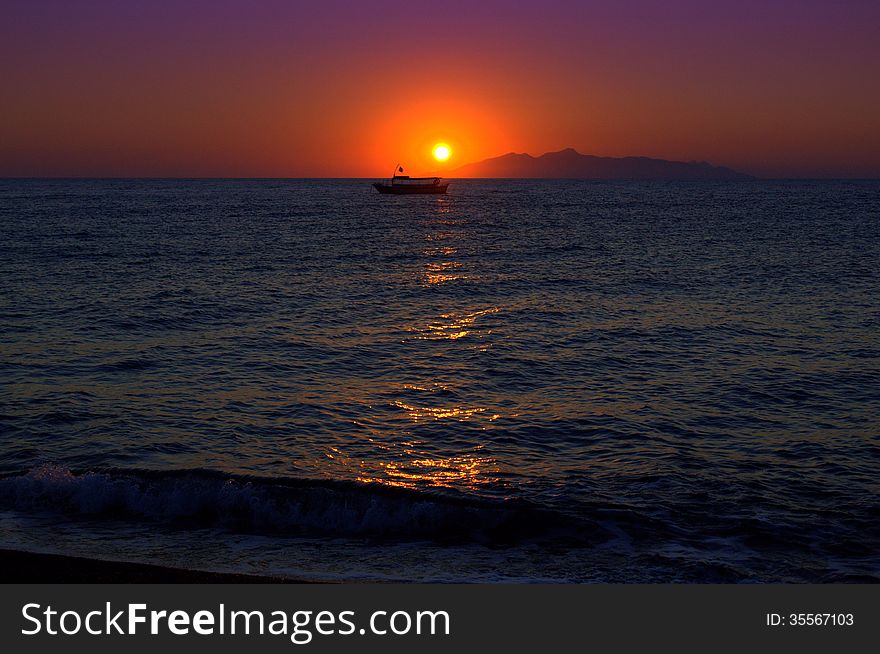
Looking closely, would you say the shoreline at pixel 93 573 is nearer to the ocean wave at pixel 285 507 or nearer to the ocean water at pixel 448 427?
the ocean water at pixel 448 427

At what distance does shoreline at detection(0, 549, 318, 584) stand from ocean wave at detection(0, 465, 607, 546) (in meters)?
2.55

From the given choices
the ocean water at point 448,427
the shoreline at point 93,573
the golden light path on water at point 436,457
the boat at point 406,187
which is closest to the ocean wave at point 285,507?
the ocean water at point 448,427

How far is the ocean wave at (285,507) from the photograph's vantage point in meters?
12.6

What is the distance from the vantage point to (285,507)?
13.4m

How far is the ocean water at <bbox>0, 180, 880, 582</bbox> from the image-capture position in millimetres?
11938

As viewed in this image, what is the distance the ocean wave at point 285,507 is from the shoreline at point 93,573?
8.38 feet

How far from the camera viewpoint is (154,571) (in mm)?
10031

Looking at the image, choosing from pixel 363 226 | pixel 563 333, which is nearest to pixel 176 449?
pixel 563 333


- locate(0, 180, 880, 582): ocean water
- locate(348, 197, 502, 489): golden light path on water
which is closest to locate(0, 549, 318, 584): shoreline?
locate(0, 180, 880, 582): ocean water

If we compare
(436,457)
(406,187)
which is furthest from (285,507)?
(406,187)

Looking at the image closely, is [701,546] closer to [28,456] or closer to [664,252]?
[28,456]

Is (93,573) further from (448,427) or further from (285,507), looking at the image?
(448,427)

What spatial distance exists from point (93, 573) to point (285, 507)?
13.2 ft

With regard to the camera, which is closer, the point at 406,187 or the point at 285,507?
the point at 285,507
